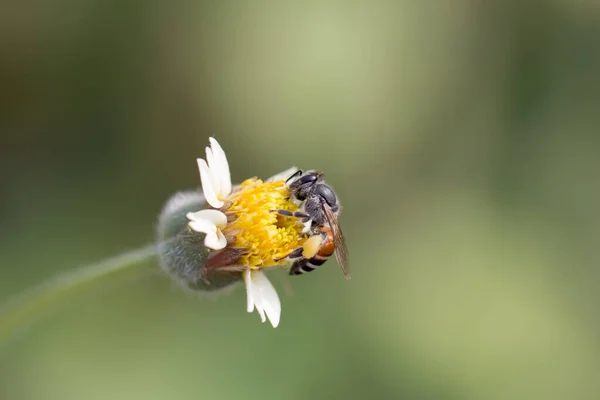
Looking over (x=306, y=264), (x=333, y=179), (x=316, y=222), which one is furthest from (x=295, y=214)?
(x=333, y=179)

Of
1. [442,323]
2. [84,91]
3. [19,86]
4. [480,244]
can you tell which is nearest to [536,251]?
[480,244]

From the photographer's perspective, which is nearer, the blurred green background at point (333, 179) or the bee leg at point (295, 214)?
the bee leg at point (295, 214)

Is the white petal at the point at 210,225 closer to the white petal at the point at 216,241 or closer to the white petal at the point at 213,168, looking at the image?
the white petal at the point at 216,241

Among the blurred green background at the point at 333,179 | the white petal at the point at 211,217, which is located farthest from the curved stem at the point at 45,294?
the blurred green background at the point at 333,179

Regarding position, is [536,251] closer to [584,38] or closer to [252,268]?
[584,38]

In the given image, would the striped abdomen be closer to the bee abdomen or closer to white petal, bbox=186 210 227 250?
the bee abdomen
